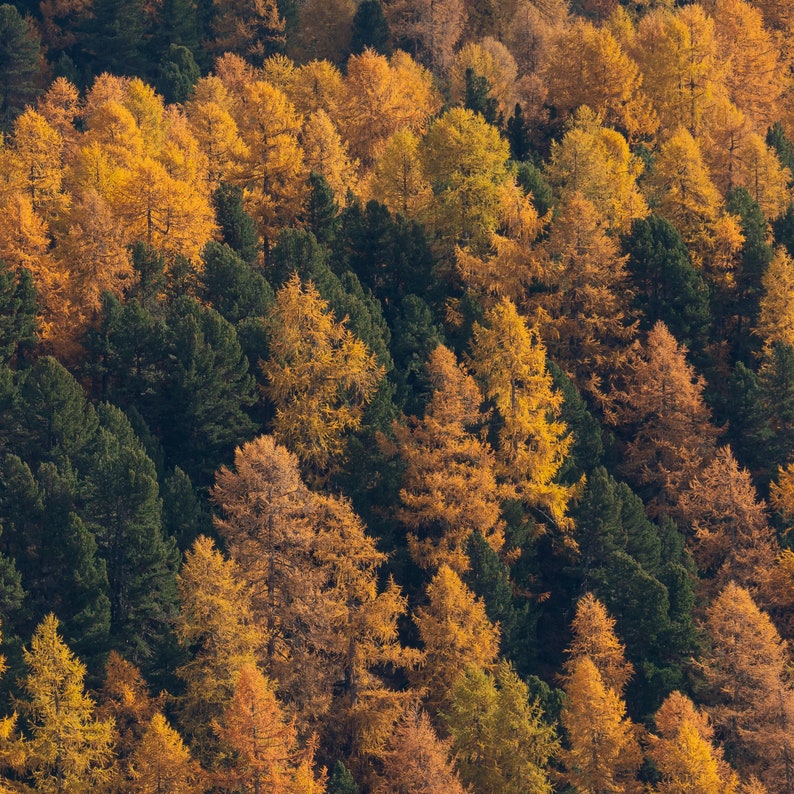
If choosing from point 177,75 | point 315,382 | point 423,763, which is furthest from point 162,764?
point 177,75

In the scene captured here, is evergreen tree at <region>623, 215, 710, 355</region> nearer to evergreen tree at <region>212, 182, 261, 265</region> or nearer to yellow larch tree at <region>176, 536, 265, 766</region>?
evergreen tree at <region>212, 182, 261, 265</region>

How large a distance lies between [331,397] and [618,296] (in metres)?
18.9

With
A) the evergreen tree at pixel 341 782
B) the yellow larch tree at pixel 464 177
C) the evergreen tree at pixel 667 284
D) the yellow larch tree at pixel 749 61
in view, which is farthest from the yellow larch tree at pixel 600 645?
the yellow larch tree at pixel 749 61

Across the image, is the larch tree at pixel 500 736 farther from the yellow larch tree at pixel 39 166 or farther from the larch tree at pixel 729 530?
the yellow larch tree at pixel 39 166

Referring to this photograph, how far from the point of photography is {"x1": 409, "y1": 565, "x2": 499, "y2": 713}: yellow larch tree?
77125 millimetres

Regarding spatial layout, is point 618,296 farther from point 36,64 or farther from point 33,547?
point 36,64

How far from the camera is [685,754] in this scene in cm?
7425

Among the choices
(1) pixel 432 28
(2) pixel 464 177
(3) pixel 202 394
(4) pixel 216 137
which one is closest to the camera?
(3) pixel 202 394

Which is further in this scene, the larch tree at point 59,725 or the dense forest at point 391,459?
the dense forest at point 391,459

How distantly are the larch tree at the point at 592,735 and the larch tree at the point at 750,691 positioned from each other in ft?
17.6

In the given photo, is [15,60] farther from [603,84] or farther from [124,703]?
[124,703]

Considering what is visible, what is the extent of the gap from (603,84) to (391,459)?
147 feet

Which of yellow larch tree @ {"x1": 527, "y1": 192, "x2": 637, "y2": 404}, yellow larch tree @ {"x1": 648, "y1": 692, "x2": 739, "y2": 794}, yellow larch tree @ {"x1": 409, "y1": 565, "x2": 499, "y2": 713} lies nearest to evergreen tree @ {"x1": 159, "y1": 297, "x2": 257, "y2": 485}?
yellow larch tree @ {"x1": 409, "y1": 565, "x2": 499, "y2": 713}

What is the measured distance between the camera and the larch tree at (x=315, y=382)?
269ft
